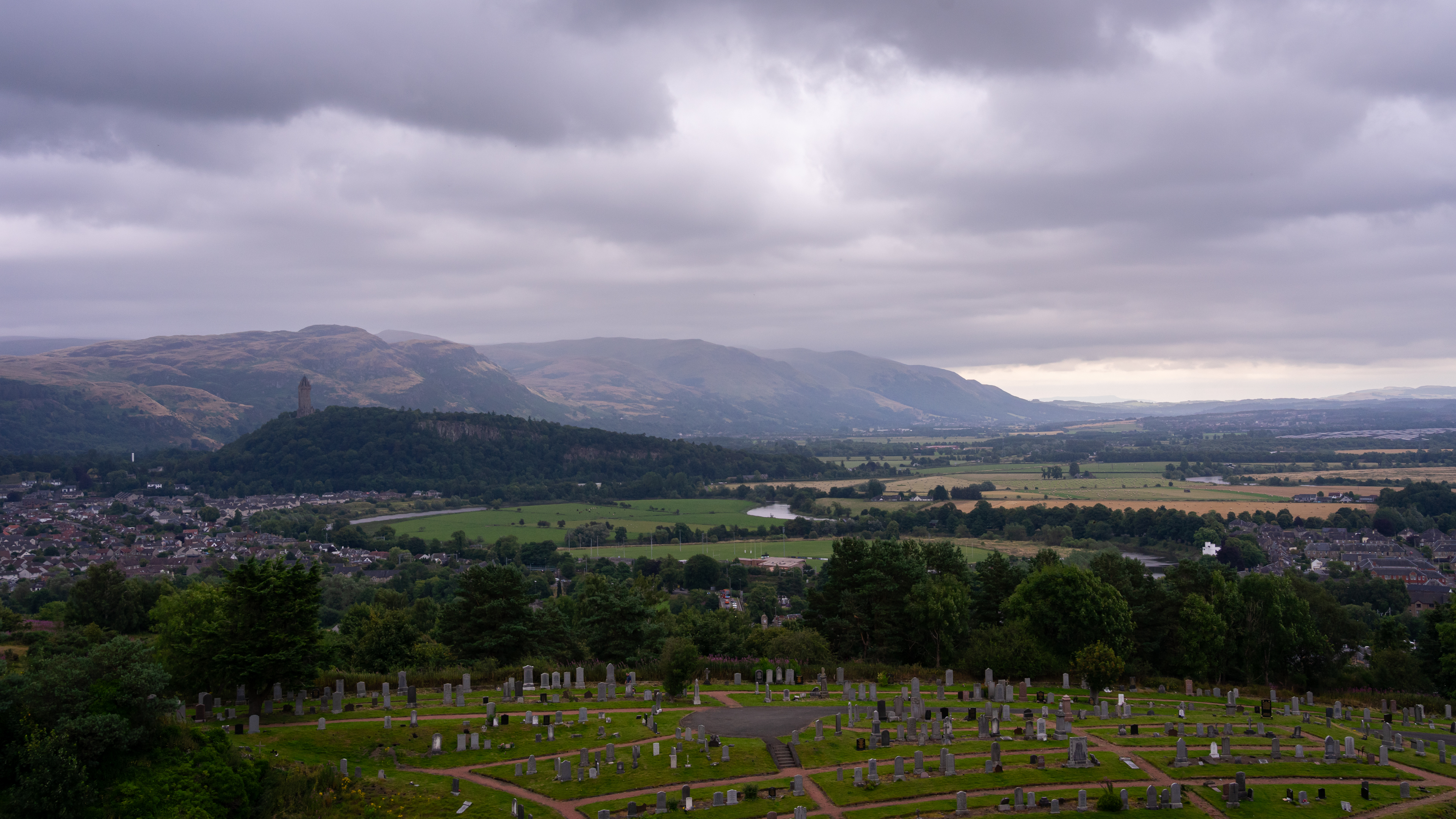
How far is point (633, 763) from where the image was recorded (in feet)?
105

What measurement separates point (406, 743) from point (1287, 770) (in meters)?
32.4

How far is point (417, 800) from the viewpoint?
2844 centimetres

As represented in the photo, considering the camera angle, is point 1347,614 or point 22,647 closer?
point 22,647

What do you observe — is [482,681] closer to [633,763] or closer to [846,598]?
[633,763]

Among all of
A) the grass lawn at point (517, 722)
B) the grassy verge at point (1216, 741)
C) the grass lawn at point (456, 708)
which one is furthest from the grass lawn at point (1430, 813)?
the grass lawn at point (456, 708)

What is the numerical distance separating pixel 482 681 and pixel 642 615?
43.7 ft

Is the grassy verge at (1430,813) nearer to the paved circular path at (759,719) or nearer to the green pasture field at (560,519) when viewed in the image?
the paved circular path at (759,719)

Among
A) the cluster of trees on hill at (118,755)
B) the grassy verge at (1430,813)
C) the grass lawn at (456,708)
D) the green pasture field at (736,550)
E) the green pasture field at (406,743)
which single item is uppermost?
the cluster of trees on hill at (118,755)

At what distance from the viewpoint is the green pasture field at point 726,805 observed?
28.1m

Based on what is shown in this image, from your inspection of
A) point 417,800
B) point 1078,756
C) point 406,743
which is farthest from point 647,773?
point 1078,756

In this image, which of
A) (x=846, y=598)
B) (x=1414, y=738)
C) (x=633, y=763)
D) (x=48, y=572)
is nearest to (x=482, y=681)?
(x=633, y=763)

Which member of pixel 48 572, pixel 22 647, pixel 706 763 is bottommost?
pixel 48 572

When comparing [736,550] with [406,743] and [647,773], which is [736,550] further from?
[647,773]

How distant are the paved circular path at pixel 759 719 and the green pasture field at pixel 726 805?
5.48 metres
